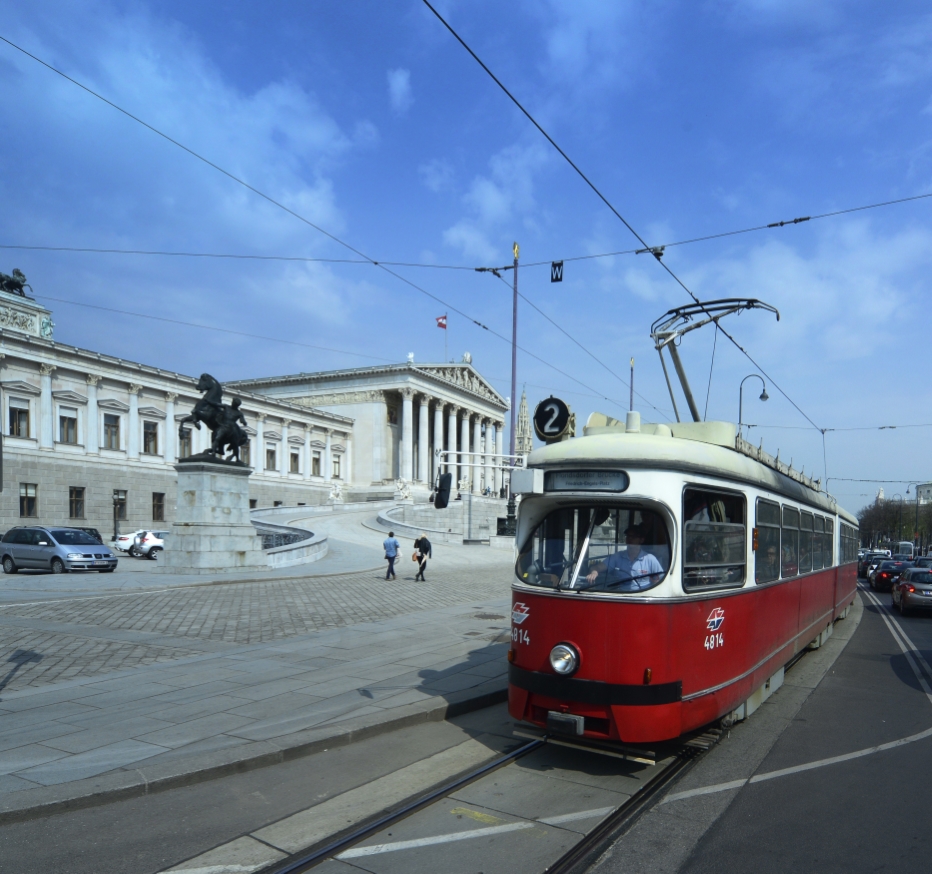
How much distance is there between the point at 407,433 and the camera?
84375 millimetres

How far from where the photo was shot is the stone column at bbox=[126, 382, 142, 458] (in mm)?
58625

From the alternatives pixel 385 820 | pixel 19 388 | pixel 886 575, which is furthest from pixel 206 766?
pixel 19 388

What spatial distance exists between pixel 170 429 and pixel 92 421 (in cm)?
723

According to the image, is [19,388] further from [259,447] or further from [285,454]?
[285,454]

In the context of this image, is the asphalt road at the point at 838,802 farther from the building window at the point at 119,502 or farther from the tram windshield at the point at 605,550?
the building window at the point at 119,502

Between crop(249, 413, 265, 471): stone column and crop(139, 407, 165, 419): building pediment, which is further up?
crop(139, 407, 165, 419): building pediment

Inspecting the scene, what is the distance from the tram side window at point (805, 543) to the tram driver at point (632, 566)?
4.91 metres

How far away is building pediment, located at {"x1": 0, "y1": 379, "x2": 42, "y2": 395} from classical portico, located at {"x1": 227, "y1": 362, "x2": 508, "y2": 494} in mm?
31493

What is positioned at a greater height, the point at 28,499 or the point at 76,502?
the point at 28,499

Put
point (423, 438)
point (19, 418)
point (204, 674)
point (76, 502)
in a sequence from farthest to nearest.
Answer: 1. point (423, 438)
2. point (76, 502)
3. point (19, 418)
4. point (204, 674)

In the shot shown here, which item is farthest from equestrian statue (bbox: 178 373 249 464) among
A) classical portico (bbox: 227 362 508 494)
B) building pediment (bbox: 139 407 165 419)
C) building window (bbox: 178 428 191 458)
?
classical portico (bbox: 227 362 508 494)

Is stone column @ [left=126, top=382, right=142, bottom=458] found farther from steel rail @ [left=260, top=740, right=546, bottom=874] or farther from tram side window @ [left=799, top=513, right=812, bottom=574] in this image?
steel rail @ [left=260, top=740, right=546, bottom=874]

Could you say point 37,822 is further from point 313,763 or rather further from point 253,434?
point 253,434

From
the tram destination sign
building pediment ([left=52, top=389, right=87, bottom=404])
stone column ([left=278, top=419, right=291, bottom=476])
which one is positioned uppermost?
building pediment ([left=52, top=389, right=87, bottom=404])
